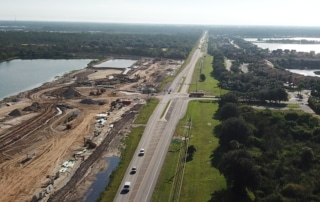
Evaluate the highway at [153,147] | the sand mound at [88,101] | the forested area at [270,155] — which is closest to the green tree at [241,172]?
the forested area at [270,155]

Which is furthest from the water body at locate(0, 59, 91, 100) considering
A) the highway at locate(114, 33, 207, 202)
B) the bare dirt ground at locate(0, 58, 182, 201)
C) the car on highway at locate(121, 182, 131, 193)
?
the car on highway at locate(121, 182, 131, 193)

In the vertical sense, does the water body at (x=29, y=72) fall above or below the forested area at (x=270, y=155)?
below

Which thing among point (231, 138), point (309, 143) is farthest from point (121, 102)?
point (309, 143)

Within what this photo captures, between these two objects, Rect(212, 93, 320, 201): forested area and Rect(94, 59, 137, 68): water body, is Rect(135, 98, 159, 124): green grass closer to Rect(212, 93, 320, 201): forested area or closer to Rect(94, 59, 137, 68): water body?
Rect(212, 93, 320, 201): forested area

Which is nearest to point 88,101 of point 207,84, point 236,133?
point 236,133

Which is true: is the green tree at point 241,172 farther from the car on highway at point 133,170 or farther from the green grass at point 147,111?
the green grass at point 147,111

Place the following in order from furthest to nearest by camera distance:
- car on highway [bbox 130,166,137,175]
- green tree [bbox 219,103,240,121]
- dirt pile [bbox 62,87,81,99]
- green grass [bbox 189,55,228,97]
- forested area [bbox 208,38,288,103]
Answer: green grass [bbox 189,55,228,97] < dirt pile [bbox 62,87,81,99] < forested area [bbox 208,38,288,103] < green tree [bbox 219,103,240,121] < car on highway [bbox 130,166,137,175]
